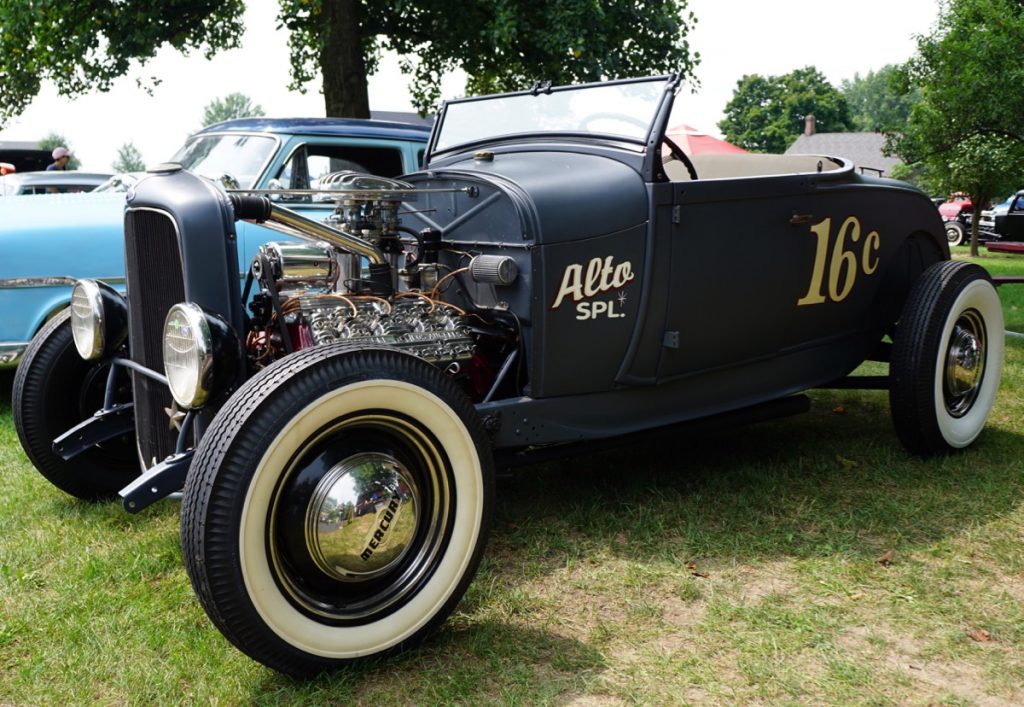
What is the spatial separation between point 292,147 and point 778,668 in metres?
4.27

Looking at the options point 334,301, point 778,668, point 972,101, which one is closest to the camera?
point 778,668

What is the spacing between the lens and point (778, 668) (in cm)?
237

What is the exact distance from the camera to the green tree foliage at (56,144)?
69.6ft

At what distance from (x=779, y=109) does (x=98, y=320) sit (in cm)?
7004

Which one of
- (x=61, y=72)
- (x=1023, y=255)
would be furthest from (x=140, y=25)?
(x=1023, y=255)

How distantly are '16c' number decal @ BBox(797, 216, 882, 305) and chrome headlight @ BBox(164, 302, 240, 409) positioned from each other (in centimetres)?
231

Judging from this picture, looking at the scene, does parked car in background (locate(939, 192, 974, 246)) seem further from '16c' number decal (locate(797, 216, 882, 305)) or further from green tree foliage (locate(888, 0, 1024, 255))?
'16c' number decal (locate(797, 216, 882, 305))

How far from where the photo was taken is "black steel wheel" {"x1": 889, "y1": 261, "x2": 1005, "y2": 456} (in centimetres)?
387

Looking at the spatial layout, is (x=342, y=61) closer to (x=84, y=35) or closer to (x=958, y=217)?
(x=84, y=35)

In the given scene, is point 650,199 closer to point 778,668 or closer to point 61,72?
point 778,668

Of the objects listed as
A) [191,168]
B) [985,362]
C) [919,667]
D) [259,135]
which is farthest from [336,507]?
[191,168]

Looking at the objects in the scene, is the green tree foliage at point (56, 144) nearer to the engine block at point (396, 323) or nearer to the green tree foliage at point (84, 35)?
the green tree foliage at point (84, 35)

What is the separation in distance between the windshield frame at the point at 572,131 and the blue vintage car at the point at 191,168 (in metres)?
0.81

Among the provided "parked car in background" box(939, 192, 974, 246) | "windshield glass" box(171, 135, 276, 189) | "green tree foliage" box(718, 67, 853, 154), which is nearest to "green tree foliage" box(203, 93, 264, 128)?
"green tree foliage" box(718, 67, 853, 154)
